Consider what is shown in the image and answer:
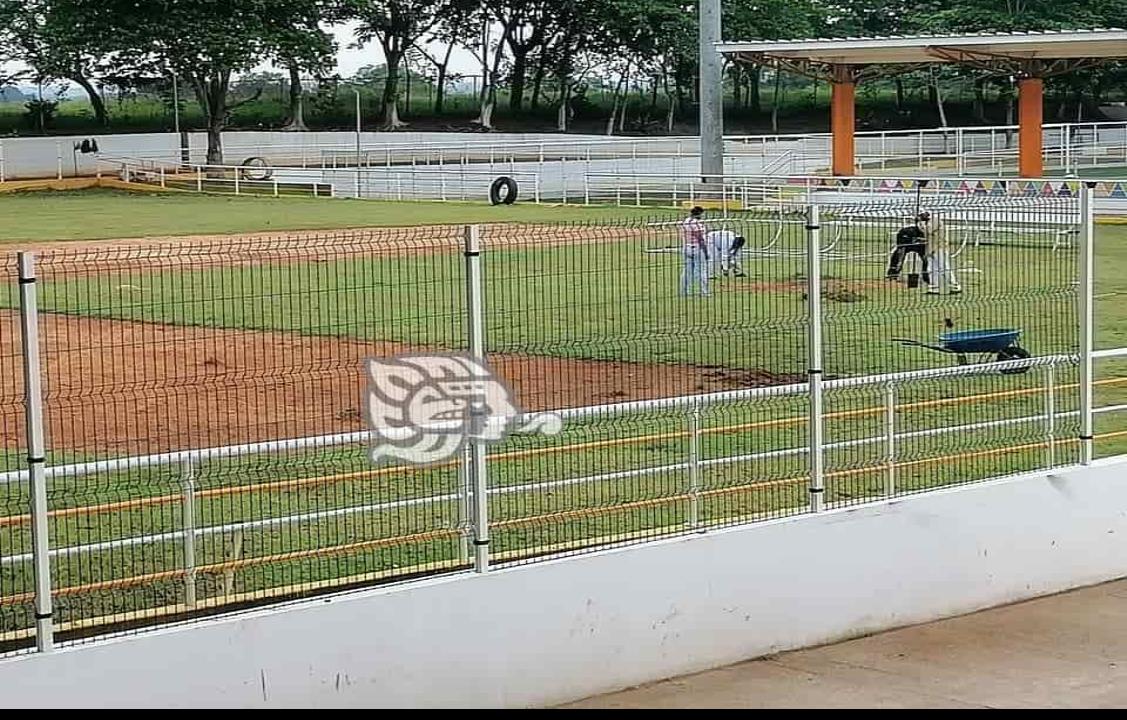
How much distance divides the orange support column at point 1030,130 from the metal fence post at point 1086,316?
31076mm

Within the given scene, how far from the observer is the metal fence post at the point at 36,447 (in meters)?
6.30

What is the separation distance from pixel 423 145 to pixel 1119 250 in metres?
35.4

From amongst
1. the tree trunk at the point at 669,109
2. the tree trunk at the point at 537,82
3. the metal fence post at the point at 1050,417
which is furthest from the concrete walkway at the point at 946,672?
the tree trunk at the point at 537,82

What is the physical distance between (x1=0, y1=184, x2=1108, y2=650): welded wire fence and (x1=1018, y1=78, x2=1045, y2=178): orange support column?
27.3m

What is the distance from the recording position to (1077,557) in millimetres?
10031

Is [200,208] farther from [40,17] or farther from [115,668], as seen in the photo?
[115,668]

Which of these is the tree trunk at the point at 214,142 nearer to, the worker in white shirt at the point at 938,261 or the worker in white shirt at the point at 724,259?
the worker in white shirt at the point at 724,259

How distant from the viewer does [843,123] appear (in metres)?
43.2

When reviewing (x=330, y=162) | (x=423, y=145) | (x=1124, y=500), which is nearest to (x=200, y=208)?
(x=330, y=162)

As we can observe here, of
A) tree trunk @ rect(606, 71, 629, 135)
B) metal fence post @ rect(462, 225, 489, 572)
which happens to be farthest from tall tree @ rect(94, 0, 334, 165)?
metal fence post @ rect(462, 225, 489, 572)

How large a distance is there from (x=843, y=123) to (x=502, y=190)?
839cm

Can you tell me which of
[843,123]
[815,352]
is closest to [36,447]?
[815,352]

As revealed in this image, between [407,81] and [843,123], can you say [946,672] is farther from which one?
[407,81]

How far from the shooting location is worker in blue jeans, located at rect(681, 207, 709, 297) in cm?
920
